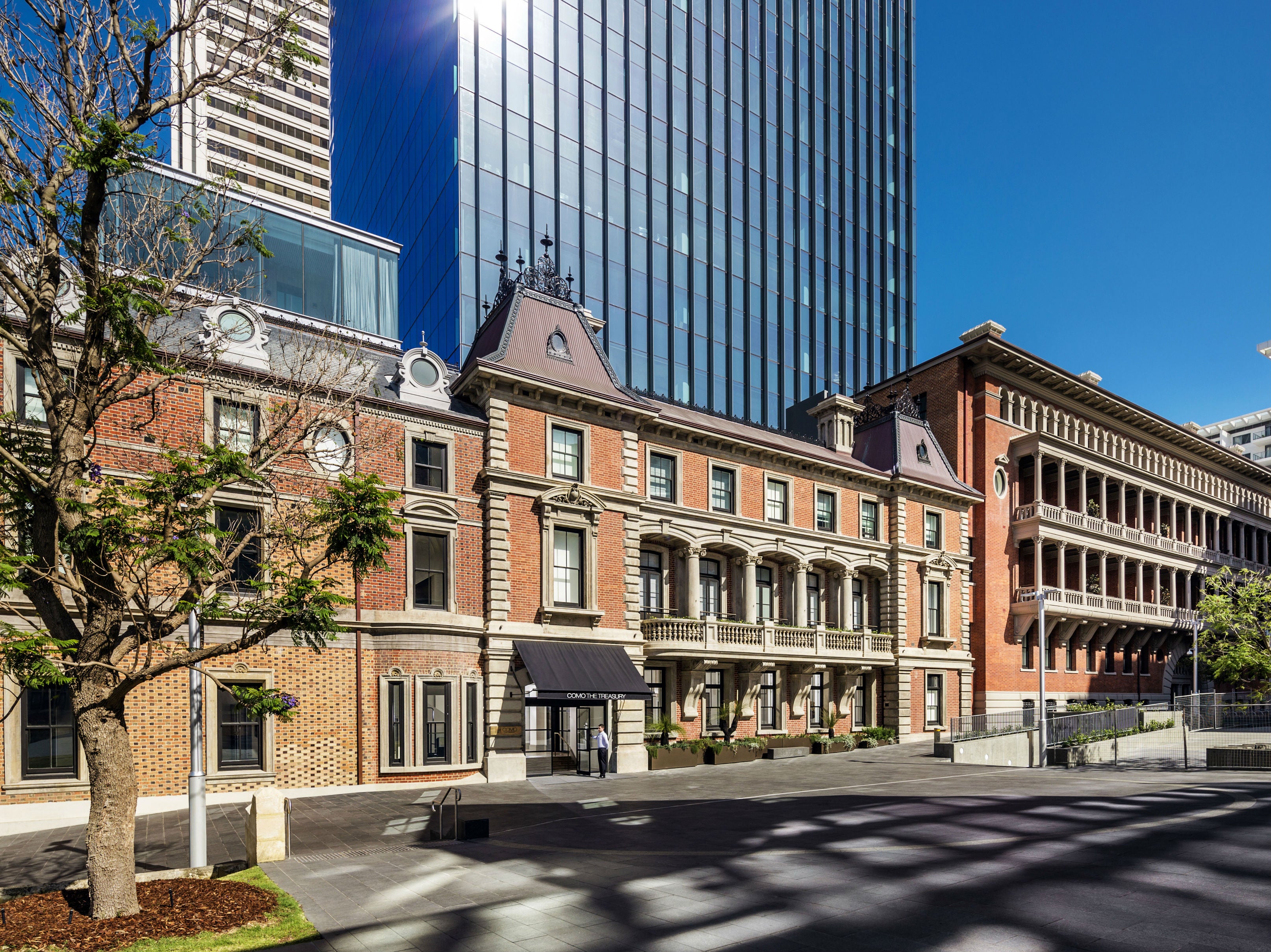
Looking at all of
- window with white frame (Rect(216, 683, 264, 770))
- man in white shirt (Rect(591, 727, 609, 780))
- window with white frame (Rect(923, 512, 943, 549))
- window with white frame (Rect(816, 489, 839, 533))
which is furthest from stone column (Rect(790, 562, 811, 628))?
window with white frame (Rect(216, 683, 264, 770))

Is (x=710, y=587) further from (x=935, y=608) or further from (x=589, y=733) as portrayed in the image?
(x=935, y=608)

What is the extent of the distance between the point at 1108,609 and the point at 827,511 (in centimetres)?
1977

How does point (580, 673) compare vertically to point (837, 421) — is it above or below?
below

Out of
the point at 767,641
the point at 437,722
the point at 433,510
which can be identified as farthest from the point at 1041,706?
the point at 433,510

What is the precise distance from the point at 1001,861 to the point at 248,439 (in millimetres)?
19473

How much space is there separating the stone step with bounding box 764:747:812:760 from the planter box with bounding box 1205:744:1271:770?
43.9ft

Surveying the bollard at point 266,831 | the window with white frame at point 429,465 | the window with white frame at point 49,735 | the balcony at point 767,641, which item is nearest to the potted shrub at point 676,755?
the balcony at point 767,641

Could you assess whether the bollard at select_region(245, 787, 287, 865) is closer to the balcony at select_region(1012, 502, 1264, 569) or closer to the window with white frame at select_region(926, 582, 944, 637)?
the window with white frame at select_region(926, 582, 944, 637)

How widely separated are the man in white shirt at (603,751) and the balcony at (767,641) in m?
3.91

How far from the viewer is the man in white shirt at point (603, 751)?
26.8m

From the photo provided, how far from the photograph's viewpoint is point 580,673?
27000mm

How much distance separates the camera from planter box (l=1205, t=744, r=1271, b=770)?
2717cm

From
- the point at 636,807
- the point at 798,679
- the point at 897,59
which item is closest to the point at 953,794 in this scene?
the point at 636,807

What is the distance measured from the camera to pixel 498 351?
2783 cm
